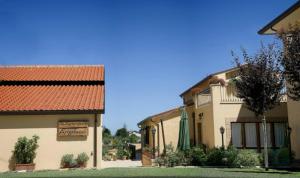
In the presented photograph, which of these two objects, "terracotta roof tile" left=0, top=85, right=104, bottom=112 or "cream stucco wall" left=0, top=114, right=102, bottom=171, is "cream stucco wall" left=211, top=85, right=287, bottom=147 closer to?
"terracotta roof tile" left=0, top=85, right=104, bottom=112

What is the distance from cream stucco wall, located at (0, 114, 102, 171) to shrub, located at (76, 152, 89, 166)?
0.65ft

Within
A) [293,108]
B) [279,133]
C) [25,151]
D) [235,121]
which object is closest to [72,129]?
[25,151]

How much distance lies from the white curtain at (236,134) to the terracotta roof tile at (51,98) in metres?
7.91

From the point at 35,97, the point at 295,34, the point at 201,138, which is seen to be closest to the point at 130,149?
the point at 201,138

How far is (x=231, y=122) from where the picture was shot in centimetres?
2223

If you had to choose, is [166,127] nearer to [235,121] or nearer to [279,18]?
[235,121]

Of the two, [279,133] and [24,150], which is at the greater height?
[279,133]

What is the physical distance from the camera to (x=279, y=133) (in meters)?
22.5

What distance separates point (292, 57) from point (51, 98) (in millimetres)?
12607

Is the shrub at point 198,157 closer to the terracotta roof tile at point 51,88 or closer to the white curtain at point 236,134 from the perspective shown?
the white curtain at point 236,134

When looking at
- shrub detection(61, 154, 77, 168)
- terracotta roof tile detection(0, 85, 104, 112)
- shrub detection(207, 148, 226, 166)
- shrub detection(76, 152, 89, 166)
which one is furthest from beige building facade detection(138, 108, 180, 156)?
shrub detection(61, 154, 77, 168)

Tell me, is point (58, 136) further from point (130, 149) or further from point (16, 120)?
point (130, 149)

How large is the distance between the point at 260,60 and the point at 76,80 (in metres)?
11.5

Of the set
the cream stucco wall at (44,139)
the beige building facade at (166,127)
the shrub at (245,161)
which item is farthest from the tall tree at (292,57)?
the beige building facade at (166,127)
